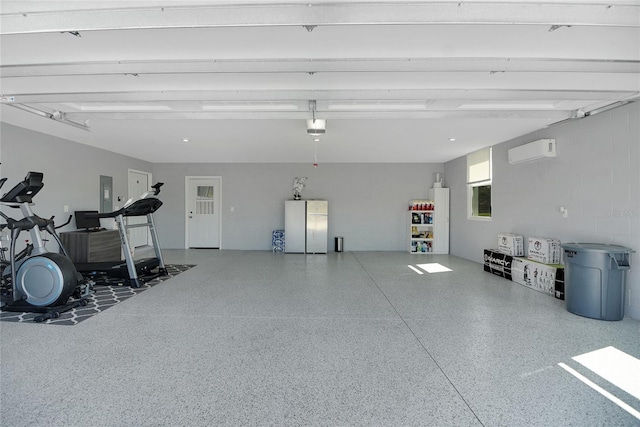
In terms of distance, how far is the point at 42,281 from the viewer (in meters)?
3.50

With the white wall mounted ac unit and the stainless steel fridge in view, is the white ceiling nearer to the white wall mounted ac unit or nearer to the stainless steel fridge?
the white wall mounted ac unit

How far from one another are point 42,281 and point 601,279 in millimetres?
6192

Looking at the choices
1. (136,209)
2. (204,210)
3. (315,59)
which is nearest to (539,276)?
(315,59)

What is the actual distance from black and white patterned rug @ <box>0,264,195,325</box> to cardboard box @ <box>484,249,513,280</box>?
19.1 feet

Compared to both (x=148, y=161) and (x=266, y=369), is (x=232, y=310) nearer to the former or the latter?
(x=266, y=369)

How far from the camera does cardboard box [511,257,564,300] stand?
417 centimetres

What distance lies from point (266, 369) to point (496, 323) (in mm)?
2479

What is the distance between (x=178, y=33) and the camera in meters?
2.37

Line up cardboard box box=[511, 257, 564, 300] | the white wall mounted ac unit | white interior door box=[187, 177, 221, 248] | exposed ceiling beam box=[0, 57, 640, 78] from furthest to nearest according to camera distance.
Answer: white interior door box=[187, 177, 221, 248]
the white wall mounted ac unit
cardboard box box=[511, 257, 564, 300]
exposed ceiling beam box=[0, 57, 640, 78]

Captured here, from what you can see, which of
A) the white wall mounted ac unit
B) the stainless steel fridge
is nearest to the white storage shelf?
the stainless steel fridge

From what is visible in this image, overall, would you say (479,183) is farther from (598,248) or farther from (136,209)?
(136,209)

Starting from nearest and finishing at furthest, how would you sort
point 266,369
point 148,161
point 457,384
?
point 457,384, point 266,369, point 148,161

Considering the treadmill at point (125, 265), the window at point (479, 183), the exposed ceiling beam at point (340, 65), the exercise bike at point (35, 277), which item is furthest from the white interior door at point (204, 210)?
the window at point (479, 183)

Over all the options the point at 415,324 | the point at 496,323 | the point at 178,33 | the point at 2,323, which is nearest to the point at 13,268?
the point at 2,323
